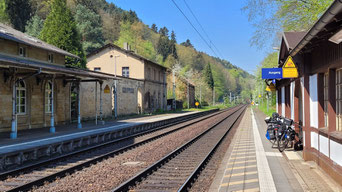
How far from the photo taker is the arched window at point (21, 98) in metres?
16.6

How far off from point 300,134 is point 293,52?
441 centimetres

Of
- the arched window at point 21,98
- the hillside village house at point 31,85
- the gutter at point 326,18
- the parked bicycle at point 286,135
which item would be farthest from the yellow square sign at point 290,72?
the arched window at point 21,98

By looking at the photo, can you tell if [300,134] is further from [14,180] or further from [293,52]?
[14,180]

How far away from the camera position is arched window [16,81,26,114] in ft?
54.5

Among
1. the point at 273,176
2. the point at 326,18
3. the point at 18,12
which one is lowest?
the point at 273,176

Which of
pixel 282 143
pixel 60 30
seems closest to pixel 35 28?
pixel 60 30

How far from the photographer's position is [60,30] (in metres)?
34.5

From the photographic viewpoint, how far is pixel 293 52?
755 centimetres

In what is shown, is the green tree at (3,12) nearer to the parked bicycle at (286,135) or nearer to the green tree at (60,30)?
the green tree at (60,30)

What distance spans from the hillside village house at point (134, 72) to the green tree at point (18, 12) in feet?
64.2

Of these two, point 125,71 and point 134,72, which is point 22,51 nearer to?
point 134,72

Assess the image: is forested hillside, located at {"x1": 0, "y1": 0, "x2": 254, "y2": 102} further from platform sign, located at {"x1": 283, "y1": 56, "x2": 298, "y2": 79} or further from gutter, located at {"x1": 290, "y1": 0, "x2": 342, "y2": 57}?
gutter, located at {"x1": 290, "y1": 0, "x2": 342, "y2": 57}

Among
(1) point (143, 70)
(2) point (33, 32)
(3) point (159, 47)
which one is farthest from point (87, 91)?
(3) point (159, 47)

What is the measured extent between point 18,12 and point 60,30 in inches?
1012
